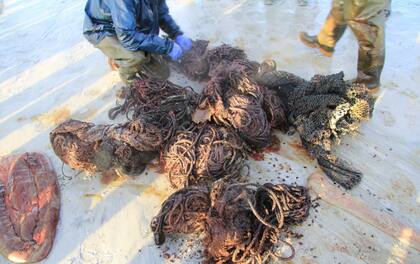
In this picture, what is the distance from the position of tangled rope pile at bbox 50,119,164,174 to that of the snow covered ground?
0.60ft

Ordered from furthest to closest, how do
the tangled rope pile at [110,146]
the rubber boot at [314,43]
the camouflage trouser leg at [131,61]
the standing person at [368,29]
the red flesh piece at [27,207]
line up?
the rubber boot at [314,43] → the camouflage trouser leg at [131,61] → the standing person at [368,29] → the tangled rope pile at [110,146] → the red flesh piece at [27,207]

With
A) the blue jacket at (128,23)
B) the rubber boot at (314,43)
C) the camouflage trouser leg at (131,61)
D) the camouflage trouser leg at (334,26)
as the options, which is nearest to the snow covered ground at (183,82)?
the rubber boot at (314,43)

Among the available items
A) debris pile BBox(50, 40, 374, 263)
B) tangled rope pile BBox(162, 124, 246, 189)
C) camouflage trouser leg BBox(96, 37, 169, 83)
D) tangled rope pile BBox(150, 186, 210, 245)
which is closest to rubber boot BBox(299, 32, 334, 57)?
debris pile BBox(50, 40, 374, 263)

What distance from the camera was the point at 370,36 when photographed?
4102mm

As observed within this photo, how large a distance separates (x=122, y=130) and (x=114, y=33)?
1.43 metres

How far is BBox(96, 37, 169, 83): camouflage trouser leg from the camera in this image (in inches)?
170

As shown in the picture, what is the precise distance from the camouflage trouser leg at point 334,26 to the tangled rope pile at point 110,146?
2.88 m

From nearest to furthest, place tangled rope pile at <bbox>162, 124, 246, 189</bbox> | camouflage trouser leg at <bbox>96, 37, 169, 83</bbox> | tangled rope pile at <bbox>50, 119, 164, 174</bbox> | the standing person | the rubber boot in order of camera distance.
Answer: tangled rope pile at <bbox>162, 124, 246, 189</bbox>
tangled rope pile at <bbox>50, 119, 164, 174</bbox>
the standing person
camouflage trouser leg at <bbox>96, 37, 169, 83</bbox>
the rubber boot

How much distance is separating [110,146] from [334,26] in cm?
344

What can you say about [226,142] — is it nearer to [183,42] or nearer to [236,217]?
[236,217]

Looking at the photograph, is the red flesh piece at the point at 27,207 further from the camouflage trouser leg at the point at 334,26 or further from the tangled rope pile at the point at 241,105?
the camouflage trouser leg at the point at 334,26

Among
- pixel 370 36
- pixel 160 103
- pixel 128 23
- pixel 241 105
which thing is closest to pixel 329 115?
pixel 241 105

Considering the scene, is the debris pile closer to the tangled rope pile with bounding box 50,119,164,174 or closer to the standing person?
the tangled rope pile with bounding box 50,119,164,174

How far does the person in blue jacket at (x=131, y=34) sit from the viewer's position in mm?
3854
